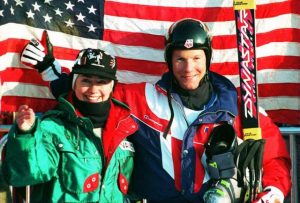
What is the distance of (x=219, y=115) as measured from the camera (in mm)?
4867

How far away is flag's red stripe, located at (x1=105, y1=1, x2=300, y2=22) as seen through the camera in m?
5.70

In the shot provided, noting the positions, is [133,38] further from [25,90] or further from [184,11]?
[25,90]

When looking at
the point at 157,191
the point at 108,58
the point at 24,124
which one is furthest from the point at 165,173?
the point at 24,124

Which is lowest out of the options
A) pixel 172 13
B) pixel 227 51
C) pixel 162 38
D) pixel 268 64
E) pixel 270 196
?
pixel 270 196

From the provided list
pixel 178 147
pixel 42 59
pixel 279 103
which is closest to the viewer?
pixel 178 147

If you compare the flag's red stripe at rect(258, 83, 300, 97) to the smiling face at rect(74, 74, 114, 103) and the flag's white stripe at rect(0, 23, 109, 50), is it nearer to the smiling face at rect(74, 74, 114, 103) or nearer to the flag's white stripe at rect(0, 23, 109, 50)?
the flag's white stripe at rect(0, 23, 109, 50)

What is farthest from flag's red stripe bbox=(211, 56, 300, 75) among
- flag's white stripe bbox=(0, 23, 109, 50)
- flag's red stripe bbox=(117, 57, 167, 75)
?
flag's white stripe bbox=(0, 23, 109, 50)

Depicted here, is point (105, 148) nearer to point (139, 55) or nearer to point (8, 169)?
point (8, 169)

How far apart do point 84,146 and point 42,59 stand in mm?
1130

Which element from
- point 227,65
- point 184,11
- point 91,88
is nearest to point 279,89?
point 227,65

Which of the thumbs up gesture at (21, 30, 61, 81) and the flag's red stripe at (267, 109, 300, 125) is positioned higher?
the thumbs up gesture at (21, 30, 61, 81)

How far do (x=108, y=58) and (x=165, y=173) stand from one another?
942mm

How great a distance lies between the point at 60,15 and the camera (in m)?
5.53

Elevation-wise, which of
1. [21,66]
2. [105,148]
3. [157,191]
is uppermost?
[21,66]
